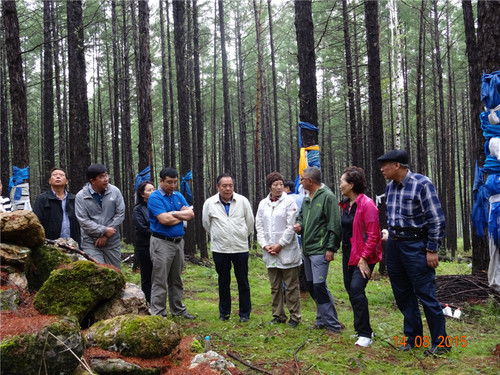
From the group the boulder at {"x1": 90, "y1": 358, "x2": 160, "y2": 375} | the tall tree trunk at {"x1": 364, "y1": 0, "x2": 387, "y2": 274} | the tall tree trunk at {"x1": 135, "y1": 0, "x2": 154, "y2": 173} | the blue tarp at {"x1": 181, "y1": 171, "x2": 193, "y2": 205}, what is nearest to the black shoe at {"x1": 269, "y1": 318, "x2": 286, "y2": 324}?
the boulder at {"x1": 90, "y1": 358, "x2": 160, "y2": 375}

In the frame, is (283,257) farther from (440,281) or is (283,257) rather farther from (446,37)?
(446,37)

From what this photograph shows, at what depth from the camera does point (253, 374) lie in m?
4.05

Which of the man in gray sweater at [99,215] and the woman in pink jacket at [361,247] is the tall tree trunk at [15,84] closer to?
the man in gray sweater at [99,215]

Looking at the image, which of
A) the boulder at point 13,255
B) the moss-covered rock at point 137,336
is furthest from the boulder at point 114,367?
the boulder at point 13,255

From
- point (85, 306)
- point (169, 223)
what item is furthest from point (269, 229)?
point (85, 306)

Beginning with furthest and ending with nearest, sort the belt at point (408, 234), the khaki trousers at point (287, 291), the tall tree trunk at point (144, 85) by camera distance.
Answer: the tall tree trunk at point (144, 85) < the khaki trousers at point (287, 291) < the belt at point (408, 234)

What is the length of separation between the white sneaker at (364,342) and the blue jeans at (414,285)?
1.50 feet

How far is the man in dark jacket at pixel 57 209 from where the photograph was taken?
18.5ft

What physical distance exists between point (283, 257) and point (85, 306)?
9.14 ft

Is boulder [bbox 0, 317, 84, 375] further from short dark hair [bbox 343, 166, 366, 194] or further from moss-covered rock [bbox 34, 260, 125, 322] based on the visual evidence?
short dark hair [bbox 343, 166, 366, 194]

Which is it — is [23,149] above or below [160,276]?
above

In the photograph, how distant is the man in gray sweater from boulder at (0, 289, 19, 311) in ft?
5.16

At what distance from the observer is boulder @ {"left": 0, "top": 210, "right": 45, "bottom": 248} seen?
4570mm

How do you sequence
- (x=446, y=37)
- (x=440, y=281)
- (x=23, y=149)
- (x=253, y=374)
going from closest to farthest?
(x=253, y=374) < (x=23, y=149) < (x=440, y=281) < (x=446, y=37)
